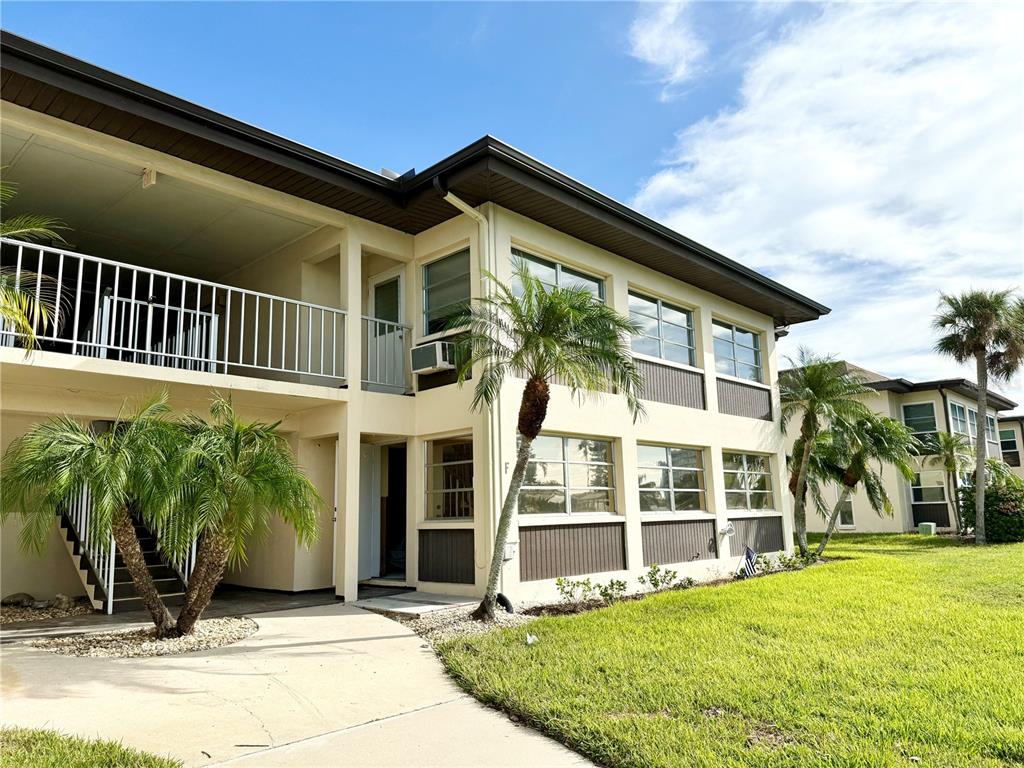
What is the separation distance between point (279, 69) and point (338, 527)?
7030mm

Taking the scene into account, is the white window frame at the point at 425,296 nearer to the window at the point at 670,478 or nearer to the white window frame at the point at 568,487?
the white window frame at the point at 568,487

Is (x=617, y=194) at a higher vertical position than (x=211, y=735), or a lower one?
higher

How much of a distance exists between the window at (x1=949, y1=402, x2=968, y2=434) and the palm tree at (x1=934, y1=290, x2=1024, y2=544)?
6.42m

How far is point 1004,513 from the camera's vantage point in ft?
70.3

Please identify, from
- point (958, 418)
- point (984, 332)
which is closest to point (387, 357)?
point (984, 332)

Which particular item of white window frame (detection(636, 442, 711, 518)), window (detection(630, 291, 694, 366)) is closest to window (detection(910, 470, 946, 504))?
white window frame (detection(636, 442, 711, 518))

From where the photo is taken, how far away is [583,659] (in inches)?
259

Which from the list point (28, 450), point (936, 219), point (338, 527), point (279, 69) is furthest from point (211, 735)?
point (936, 219)

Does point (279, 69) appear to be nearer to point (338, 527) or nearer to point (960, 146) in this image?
point (338, 527)

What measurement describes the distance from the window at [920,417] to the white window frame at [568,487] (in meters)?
21.1

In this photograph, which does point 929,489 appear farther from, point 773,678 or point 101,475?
point 101,475

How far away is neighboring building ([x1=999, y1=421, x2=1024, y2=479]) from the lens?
4016cm

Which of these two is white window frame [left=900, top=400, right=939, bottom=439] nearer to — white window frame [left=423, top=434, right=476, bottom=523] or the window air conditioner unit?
white window frame [left=423, top=434, right=476, bottom=523]

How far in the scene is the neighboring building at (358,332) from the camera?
9133 mm
